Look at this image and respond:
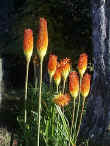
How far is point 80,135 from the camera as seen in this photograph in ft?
15.4

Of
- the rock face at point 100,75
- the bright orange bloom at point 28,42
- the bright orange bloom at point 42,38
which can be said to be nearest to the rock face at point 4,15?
the rock face at point 100,75

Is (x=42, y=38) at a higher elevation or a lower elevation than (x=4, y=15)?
lower

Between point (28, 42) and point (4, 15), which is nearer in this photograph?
point (28, 42)

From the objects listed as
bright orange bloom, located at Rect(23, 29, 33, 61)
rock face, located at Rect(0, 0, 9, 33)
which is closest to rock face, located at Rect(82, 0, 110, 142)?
bright orange bloom, located at Rect(23, 29, 33, 61)

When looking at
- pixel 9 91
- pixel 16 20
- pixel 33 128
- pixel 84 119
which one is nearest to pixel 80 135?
pixel 84 119

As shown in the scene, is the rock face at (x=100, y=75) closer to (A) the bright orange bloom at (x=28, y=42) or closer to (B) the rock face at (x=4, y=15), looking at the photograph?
(A) the bright orange bloom at (x=28, y=42)

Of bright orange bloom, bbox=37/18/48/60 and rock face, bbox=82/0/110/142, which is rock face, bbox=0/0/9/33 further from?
bright orange bloom, bbox=37/18/48/60

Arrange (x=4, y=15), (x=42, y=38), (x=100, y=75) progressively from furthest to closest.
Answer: (x=4, y=15) < (x=100, y=75) < (x=42, y=38)

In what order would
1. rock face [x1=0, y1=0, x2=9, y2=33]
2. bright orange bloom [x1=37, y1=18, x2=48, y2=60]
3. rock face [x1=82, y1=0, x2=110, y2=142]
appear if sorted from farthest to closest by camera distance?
rock face [x1=0, y1=0, x2=9, y2=33] → rock face [x1=82, y1=0, x2=110, y2=142] → bright orange bloom [x1=37, y1=18, x2=48, y2=60]

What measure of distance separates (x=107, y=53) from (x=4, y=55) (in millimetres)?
4532

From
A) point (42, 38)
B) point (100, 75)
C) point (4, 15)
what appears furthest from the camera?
point (4, 15)

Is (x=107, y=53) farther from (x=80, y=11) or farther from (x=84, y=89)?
(x=80, y=11)

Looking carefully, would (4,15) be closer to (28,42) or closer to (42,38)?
(28,42)

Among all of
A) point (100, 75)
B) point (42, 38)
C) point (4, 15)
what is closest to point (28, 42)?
point (42, 38)
